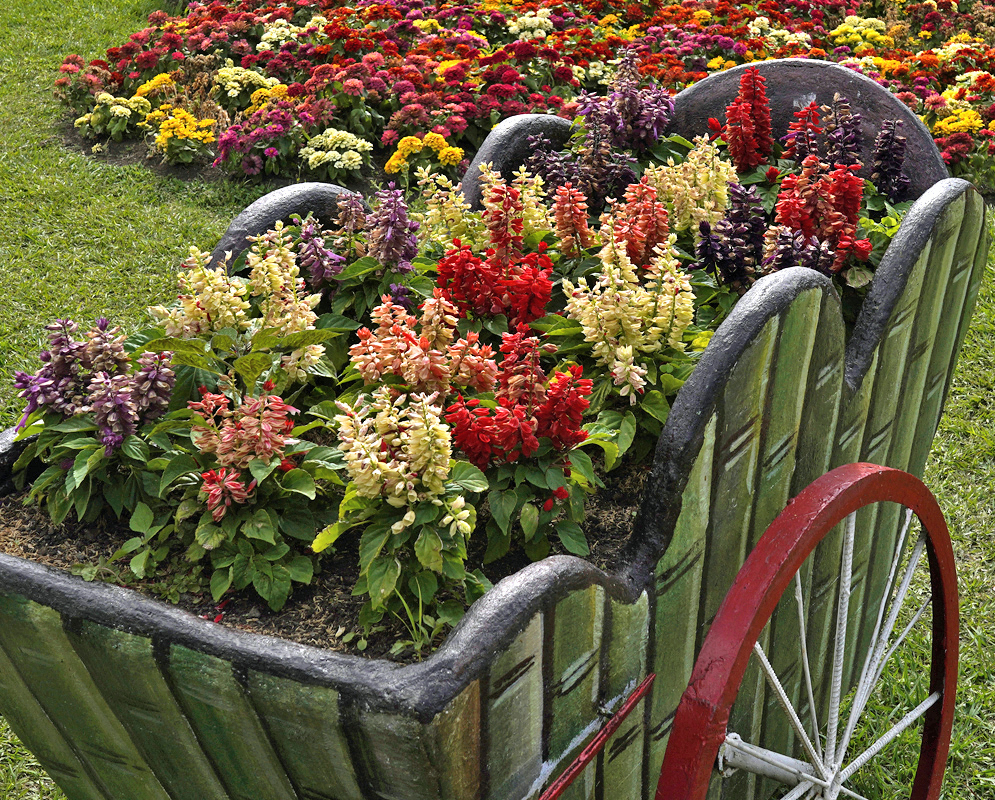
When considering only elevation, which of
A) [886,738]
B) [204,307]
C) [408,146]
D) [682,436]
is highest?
[204,307]

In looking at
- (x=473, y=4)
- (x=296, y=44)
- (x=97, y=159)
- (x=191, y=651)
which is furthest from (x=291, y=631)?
(x=473, y=4)

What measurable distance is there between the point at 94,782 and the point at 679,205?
1.91 meters

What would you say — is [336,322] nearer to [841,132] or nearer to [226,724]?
[226,724]

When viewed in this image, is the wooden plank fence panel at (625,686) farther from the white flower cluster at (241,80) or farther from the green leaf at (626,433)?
the white flower cluster at (241,80)

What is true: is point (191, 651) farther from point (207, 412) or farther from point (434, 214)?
point (434, 214)

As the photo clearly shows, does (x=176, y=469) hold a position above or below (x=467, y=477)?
above

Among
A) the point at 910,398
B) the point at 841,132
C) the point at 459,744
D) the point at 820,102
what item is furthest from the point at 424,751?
the point at 820,102

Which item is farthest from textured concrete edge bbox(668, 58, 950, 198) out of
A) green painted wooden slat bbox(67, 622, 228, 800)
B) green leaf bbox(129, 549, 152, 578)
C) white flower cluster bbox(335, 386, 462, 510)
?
green painted wooden slat bbox(67, 622, 228, 800)

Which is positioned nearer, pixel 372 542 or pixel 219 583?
pixel 372 542

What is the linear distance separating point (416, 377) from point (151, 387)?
501 millimetres

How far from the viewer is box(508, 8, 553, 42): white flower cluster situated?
6586 millimetres

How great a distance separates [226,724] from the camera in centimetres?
156

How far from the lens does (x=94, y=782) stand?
6.45 ft

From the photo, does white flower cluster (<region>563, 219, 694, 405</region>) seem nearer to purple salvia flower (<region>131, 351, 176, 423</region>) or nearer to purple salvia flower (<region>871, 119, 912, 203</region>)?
purple salvia flower (<region>131, 351, 176, 423</region>)
